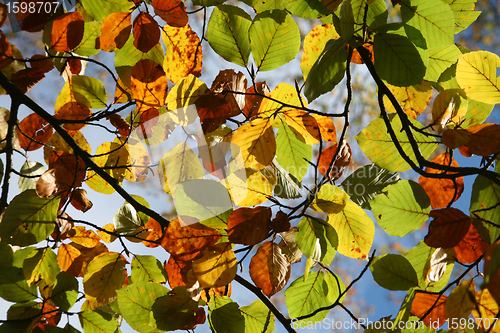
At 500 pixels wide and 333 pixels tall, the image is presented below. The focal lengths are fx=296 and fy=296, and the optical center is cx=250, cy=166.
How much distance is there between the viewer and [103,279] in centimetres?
56

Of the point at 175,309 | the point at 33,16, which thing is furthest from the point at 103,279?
the point at 33,16

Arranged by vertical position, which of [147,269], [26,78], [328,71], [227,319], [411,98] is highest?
[26,78]

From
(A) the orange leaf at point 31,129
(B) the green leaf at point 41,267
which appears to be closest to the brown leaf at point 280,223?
(B) the green leaf at point 41,267

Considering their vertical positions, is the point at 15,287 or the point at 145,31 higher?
the point at 145,31

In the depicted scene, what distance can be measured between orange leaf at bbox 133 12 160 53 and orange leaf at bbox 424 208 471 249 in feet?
1.71

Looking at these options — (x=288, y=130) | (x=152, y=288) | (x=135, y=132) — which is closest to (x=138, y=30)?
→ (x=135, y=132)

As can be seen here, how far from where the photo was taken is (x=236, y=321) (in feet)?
1.54

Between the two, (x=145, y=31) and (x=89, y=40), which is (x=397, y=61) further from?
(x=89, y=40)

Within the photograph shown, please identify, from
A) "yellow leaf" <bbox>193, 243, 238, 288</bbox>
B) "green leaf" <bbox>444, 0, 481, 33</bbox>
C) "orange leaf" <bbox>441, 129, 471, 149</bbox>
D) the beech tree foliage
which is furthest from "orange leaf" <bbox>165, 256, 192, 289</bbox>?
"green leaf" <bbox>444, 0, 481, 33</bbox>

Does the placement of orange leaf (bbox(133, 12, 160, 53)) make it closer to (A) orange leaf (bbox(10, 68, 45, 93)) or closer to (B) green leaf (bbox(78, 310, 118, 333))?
(A) orange leaf (bbox(10, 68, 45, 93))

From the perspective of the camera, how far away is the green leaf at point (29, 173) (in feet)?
2.38

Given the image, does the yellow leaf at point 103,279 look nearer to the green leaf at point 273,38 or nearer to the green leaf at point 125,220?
the green leaf at point 125,220

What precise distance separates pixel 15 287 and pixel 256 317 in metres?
0.49

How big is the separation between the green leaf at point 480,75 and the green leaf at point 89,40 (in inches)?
26.2
